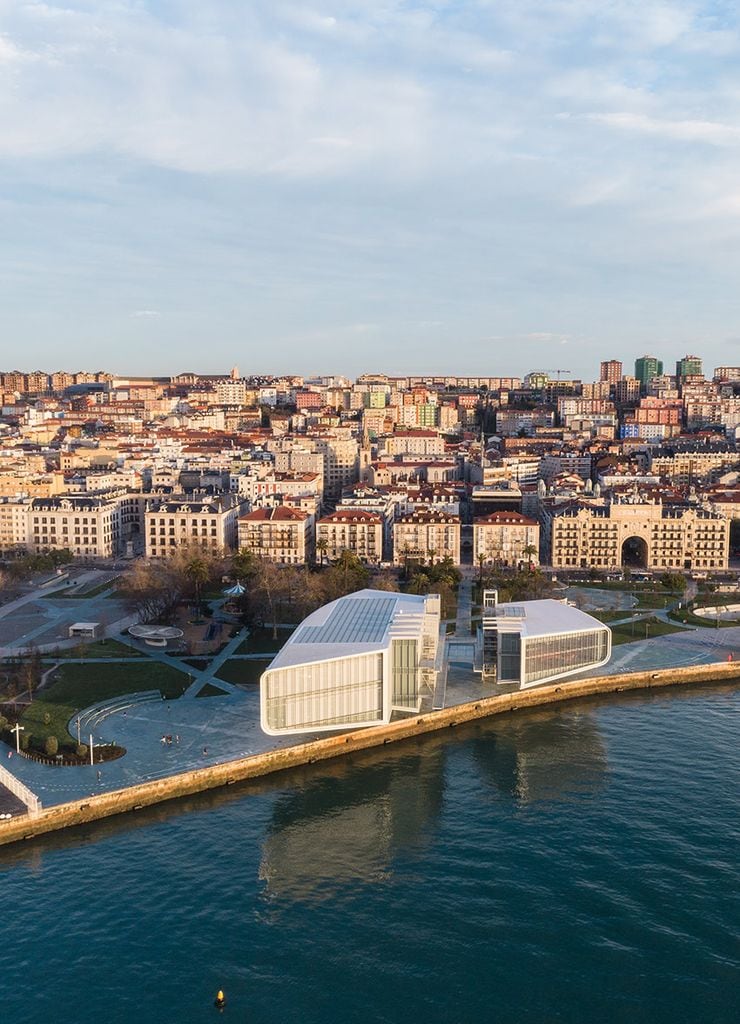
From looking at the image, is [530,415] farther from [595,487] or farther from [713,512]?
[713,512]

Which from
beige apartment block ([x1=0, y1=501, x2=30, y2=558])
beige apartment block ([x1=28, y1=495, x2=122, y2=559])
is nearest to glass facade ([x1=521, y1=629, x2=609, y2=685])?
beige apartment block ([x1=28, y1=495, x2=122, y2=559])

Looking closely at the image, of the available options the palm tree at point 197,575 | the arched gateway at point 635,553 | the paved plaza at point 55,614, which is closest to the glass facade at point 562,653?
the palm tree at point 197,575

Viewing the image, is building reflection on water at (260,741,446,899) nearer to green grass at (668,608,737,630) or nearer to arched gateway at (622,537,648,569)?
green grass at (668,608,737,630)

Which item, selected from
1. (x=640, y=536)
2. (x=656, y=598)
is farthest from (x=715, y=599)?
(x=640, y=536)

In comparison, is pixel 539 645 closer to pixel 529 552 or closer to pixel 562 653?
pixel 562 653

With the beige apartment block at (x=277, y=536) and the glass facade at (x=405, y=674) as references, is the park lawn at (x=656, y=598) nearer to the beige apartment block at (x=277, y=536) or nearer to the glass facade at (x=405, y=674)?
the beige apartment block at (x=277, y=536)

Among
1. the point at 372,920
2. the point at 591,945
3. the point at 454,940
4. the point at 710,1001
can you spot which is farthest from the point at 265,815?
the point at 710,1001
